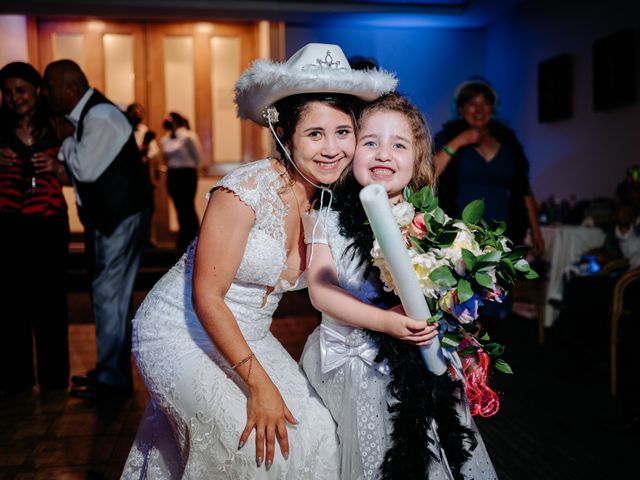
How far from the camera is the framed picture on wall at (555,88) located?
21.4 ft

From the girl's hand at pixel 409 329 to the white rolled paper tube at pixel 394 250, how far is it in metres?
0.02

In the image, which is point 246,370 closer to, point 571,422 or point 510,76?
point 571,422

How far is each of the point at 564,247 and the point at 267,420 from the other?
3749mm

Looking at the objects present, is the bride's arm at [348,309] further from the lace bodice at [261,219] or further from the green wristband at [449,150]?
the green wristband at [449,150]

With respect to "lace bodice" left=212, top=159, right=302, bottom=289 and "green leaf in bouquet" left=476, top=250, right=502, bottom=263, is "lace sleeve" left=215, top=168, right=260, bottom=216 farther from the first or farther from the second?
"green leaf in bouquet" left=476, top=250, right=502, bottom=263

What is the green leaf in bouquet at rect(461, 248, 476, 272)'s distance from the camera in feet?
4.84

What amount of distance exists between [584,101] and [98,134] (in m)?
4.72

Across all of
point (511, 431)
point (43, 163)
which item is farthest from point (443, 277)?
point (43, 163)

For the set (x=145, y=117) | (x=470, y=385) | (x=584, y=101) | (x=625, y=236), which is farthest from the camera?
(x=145, y=117)

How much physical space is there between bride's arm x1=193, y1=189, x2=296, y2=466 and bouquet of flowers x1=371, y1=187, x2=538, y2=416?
39 cm

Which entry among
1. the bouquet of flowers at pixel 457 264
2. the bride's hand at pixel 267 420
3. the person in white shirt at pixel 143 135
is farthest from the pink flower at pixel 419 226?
the person in white shirt at pixel 143 135

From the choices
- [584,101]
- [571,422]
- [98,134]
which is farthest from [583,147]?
[98,134]

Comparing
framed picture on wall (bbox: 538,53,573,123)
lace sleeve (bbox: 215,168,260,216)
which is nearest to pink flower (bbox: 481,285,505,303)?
lace sleeve (bbox: 215,168,260,216)

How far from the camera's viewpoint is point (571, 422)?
11.0ft
